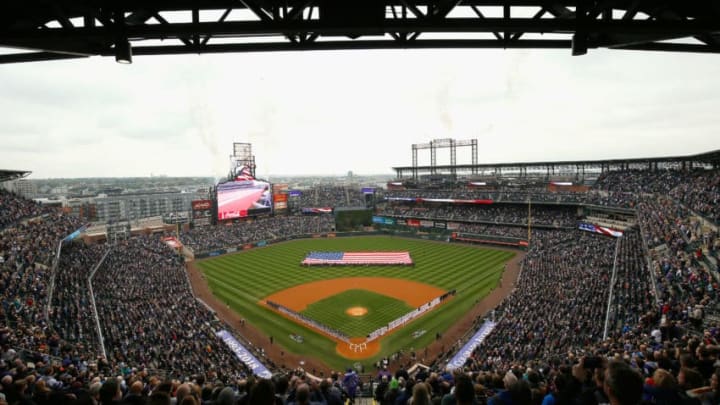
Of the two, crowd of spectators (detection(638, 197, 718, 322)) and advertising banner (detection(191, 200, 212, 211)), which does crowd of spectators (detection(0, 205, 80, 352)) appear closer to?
crowd of spectators (detection(638, 197, 718, 322))

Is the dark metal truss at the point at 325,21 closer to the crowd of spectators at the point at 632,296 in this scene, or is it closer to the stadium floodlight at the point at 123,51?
the stadium floodlight at the point at 123,51

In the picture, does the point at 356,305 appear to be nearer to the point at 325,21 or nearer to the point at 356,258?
the point at 356,258

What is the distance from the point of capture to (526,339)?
60.6 feet

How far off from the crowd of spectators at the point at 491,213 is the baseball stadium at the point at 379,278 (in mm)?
402

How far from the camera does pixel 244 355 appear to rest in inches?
781

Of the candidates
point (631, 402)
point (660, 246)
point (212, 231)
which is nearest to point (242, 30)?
point (631, 402)

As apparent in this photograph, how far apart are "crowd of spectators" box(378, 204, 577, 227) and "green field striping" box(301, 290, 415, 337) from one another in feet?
99.9

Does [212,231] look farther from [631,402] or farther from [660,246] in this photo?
[631,402]

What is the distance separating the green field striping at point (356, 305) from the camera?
24.0 metres

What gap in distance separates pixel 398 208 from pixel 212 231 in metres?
33.9

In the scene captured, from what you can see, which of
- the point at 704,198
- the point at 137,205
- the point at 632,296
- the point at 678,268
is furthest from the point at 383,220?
the point at 137,205

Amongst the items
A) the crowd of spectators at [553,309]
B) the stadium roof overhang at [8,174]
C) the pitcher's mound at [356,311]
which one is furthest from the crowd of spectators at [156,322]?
the crowd of spectators at [553,309]

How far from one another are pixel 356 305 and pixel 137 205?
112 m

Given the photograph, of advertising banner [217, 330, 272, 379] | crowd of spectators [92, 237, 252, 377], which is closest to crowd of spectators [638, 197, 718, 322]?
advertising banner [217, 330, 272, 379]
